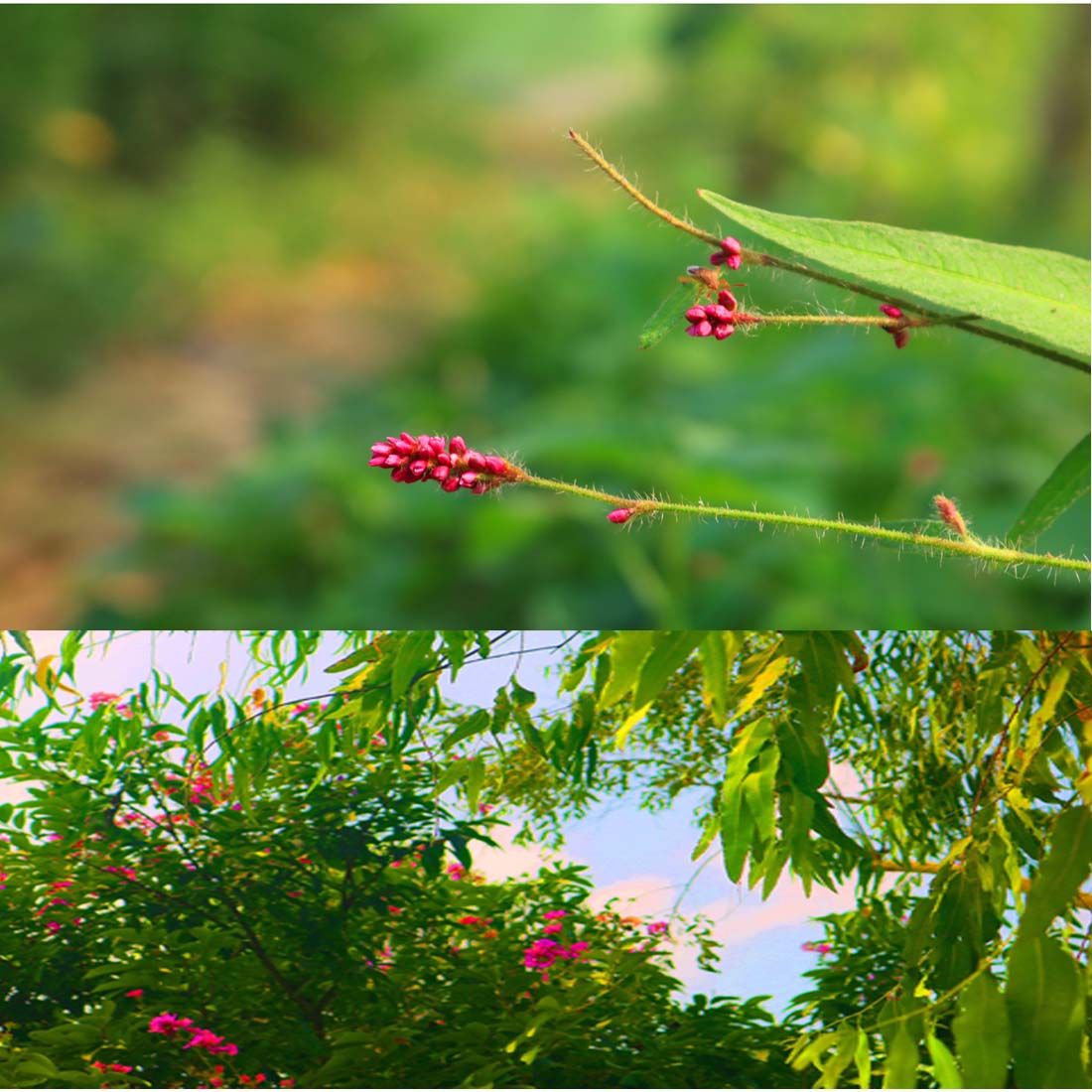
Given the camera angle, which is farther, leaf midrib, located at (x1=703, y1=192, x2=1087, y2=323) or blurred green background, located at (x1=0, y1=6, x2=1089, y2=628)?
blurred green background, located at (x1=0, y1=6, x2=1089, y2=628)

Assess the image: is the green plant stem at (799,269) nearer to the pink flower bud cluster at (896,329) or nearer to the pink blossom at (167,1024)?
the pink flower bud cluster at (896,329)

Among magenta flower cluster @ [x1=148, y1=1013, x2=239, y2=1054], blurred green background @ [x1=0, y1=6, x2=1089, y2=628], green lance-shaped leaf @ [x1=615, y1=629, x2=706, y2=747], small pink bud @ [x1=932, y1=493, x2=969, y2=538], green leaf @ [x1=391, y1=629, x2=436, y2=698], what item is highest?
blurred green background @ [x1=0, y1=6, x2=1089, y2=628]

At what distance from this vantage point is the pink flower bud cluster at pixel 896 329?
54cm

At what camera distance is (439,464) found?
0.51 meters

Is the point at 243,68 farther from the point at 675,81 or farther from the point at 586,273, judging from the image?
the point at 586,273

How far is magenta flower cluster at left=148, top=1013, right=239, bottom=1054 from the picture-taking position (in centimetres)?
75

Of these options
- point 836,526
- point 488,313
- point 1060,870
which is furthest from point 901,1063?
point 488,313

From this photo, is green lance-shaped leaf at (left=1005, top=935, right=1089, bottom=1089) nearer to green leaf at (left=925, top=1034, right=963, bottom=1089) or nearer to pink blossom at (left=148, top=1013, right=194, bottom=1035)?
green leaf at (left=925, top=1034, right=963, bottom=1089)

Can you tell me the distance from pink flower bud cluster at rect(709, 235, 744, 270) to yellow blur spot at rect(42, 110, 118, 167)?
4307mm

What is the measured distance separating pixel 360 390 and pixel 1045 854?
120 inches

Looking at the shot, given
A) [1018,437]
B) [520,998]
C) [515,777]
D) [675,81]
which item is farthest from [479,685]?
[675,81]

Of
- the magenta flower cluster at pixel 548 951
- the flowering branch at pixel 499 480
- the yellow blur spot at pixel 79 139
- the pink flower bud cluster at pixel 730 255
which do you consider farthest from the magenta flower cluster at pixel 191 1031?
the yellow blur spot at pixel 79 139

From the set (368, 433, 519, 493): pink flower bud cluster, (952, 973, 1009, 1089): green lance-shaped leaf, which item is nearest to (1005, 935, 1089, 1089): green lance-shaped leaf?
(952, 973, 1009, 1089): green lance-shaped leaf

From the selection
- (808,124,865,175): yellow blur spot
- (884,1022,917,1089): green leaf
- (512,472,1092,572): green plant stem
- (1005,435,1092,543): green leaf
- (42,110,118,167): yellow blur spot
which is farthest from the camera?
(42,110,118,167): yellow blur spot
